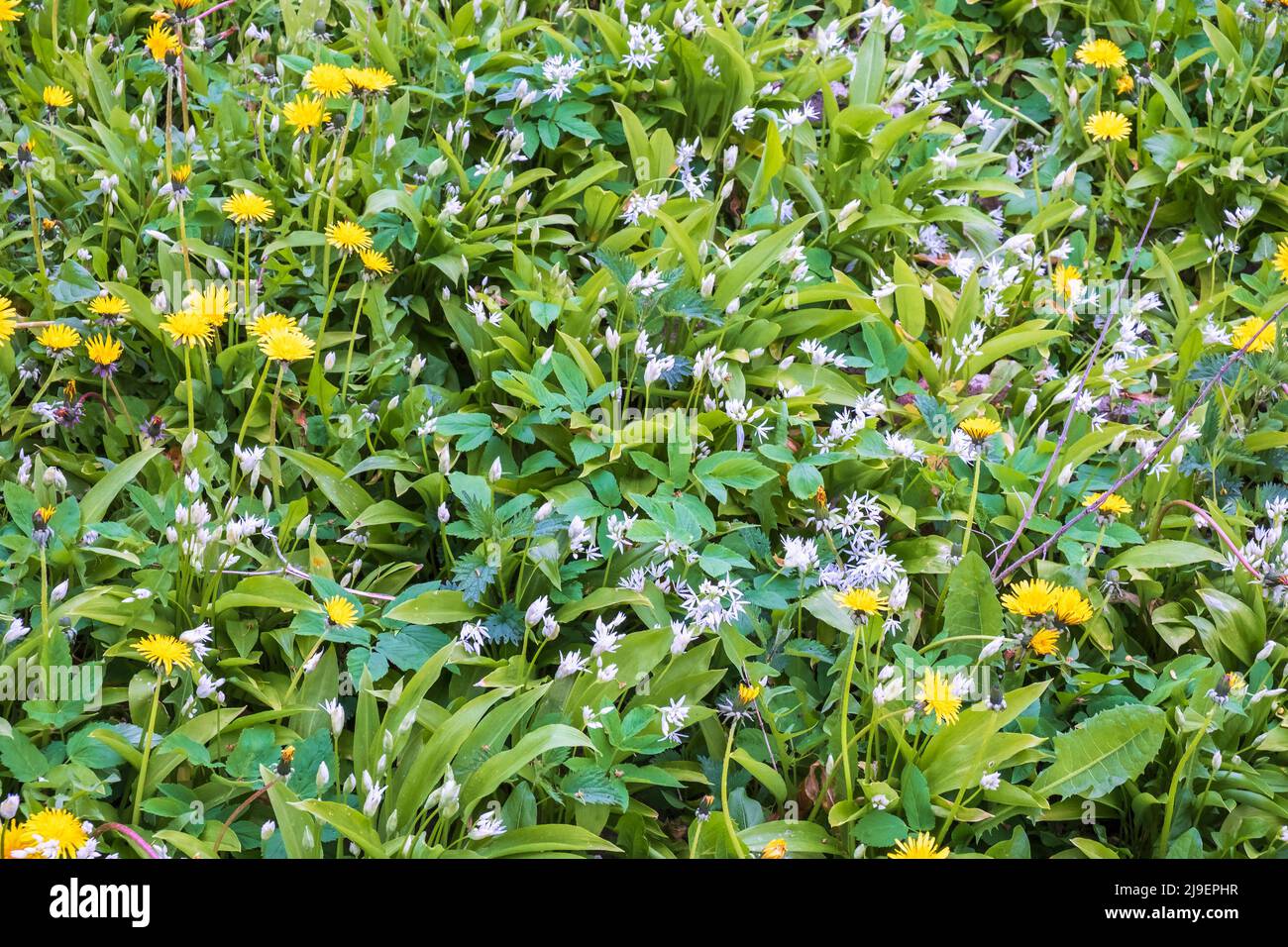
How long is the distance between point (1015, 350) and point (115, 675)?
2.82 m

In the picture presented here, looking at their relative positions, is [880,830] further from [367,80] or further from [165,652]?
[367,80]

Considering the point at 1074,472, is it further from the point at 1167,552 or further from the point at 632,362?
the point at 632,362

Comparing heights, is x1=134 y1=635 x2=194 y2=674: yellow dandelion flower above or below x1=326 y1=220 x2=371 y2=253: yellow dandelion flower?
below

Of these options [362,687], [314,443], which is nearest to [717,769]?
[362,687]

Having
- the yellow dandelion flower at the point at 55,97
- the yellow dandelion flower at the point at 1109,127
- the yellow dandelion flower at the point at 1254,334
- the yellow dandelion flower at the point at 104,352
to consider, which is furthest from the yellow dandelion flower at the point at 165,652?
the yellow dandelion flower at the point at 1109,127

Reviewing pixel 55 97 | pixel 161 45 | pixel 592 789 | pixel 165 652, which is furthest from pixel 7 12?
pixel 592 789

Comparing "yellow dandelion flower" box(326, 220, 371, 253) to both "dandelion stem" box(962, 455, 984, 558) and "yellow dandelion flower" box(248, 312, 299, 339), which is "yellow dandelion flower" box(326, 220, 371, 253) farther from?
"dandelion stem" box(962, 455, 984, 558)

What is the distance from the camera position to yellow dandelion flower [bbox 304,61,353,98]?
3225 mm

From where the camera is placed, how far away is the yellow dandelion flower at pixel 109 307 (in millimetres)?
3068

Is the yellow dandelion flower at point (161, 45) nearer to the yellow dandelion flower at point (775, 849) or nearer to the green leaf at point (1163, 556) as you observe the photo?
the yellow dandelion flower at point (775, 849)

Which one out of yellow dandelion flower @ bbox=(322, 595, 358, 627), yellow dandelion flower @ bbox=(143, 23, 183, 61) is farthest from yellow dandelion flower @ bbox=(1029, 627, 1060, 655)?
yellow dandelion flower @ bbox=(143, 23, 183, 61)

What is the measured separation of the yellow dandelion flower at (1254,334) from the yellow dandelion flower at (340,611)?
274 cm

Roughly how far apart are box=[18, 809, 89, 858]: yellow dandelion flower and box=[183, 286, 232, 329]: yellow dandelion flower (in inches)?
49.7

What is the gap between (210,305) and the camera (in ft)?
9.76
